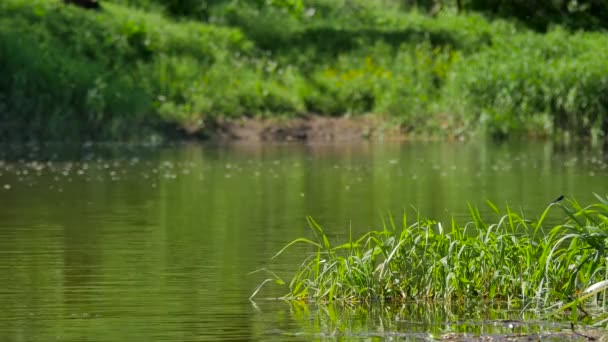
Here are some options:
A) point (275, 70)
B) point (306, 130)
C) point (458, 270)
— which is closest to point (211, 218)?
point (458, 270)

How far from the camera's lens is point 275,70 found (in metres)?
39.5

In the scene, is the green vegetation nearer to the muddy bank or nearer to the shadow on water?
the muddy bank

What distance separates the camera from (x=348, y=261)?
10492 mm

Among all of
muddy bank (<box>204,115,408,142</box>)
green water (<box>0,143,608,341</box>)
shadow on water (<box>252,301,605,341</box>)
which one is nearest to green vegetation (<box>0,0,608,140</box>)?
muddy bank (<box>204,115,408,142</box>)

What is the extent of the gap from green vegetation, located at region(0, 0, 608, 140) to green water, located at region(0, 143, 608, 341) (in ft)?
5.94

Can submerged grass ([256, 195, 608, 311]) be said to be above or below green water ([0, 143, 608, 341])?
above

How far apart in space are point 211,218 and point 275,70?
22.3 m

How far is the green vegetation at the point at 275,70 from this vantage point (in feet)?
111

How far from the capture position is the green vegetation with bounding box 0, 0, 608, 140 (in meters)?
33.8

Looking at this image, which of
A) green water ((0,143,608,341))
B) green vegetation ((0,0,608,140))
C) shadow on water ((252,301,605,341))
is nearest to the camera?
shadow on water ((252,301,605,341))

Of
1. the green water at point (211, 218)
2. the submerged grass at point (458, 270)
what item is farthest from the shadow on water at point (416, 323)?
the submerged grass at point (458, 270)

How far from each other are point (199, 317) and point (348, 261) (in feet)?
4.20

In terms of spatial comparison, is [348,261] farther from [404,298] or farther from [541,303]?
[541,303]

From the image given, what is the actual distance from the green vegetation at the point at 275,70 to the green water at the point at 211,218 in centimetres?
181
